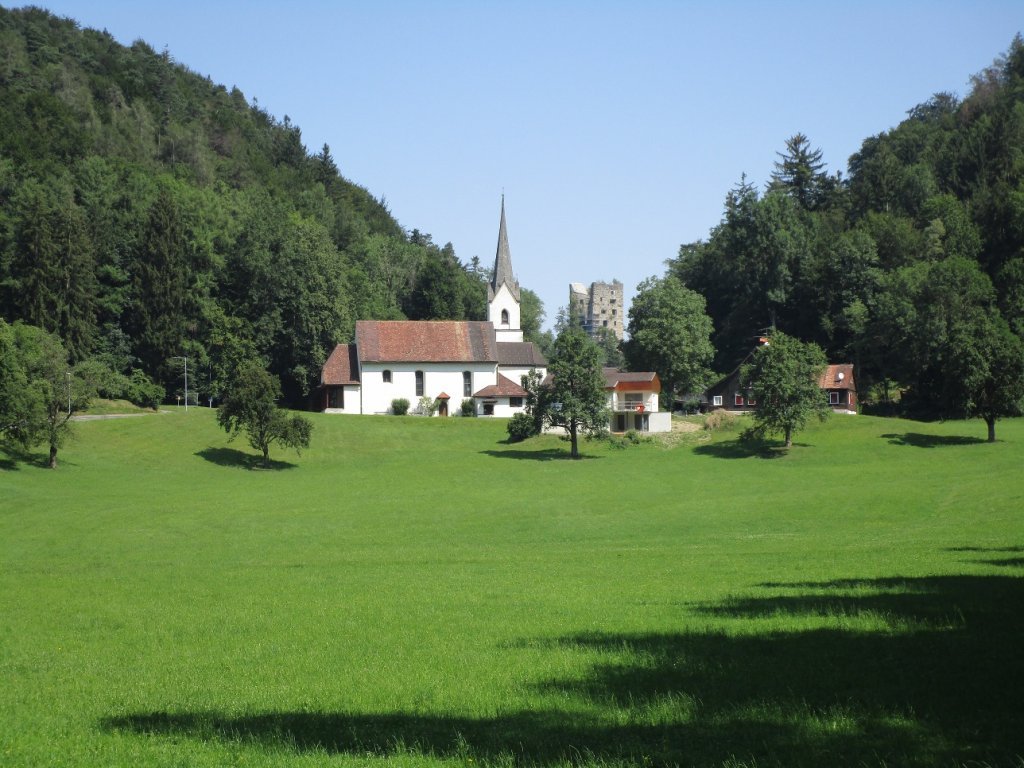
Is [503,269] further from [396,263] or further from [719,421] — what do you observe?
[719,421]

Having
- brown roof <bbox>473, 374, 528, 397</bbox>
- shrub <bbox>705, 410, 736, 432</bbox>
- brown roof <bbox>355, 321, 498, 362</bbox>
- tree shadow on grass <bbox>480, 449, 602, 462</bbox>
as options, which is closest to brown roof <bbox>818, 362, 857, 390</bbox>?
shrub <bbox>705, 410, 736, 432</bbox>

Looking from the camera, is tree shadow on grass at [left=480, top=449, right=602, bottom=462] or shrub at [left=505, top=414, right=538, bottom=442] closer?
tree shadow on grass at [left=480, top=449, right=602, bottom=462]

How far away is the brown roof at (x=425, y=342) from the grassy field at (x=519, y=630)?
48.2 m

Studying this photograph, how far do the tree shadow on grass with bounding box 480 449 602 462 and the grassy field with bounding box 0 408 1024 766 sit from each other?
2076cm

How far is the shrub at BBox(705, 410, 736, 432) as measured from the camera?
7831cm

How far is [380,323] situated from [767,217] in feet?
136

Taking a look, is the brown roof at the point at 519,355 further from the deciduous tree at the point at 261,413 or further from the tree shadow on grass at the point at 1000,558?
the tree shadow on grass at the point at 1000,558

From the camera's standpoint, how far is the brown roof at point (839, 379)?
89.9m

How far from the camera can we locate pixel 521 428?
243ft

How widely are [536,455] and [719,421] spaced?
54.0 ft

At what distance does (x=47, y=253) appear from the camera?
85.8m

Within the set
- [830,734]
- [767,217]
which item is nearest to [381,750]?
[830,734]

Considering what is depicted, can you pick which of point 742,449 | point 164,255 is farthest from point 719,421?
point 164,255

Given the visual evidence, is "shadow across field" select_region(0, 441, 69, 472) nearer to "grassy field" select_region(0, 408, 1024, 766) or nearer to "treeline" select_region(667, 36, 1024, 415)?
"grassy field" select_region(0, 408, 1024, 766)
